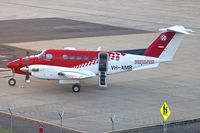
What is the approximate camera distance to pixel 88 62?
4072cm

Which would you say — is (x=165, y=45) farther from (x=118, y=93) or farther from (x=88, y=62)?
(x=88, y=62)

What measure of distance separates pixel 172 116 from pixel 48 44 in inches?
895

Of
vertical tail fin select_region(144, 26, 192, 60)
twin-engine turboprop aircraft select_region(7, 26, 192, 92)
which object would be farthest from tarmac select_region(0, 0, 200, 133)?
vertical tail fin select_region(144, 26, 192, 60)

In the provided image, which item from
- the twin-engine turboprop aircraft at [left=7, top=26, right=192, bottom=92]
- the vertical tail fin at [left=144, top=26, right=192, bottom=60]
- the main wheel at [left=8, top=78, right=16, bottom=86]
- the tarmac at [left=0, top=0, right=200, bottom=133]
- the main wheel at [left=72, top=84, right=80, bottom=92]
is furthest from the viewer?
the main wheel at [left=8, top=78, right=16, bottom=86]

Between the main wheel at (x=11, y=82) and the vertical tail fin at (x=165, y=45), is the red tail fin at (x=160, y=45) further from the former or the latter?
the main wheel at (x=11, y=82)

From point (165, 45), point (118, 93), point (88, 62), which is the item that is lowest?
point (118, 93)

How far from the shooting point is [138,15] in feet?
244

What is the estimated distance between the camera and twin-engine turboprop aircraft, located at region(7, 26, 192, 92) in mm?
40156

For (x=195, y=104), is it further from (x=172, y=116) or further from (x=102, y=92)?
(x=102, y=92)

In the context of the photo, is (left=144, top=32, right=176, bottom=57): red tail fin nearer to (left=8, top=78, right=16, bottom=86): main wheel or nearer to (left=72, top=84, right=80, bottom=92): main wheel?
(left=72, top=84, right=80, bottom=92): main wheel

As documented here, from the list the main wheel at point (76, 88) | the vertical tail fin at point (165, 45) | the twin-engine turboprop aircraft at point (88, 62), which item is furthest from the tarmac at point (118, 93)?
the vertical tail fin at point (165, 45)

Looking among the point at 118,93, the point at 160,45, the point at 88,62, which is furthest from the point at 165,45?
the point at 88,62

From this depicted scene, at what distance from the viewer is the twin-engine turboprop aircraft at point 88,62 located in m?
40.2

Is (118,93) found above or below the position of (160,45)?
below
